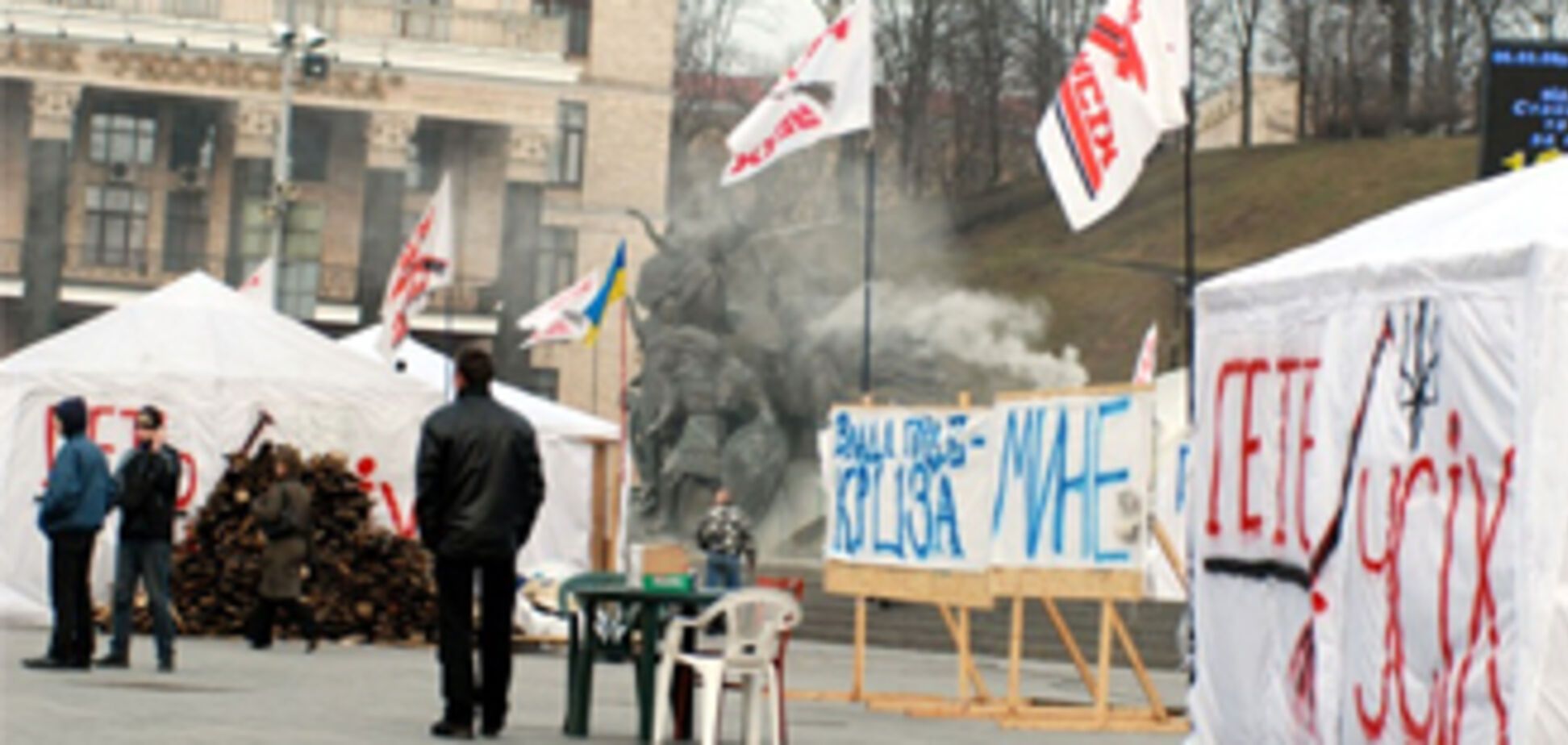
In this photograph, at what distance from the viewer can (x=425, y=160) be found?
82000 millimetres

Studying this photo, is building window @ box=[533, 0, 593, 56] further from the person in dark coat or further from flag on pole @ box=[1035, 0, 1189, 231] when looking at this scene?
flag on pole @ box=[1035, 0, 1189, 231]

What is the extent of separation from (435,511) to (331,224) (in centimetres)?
6560

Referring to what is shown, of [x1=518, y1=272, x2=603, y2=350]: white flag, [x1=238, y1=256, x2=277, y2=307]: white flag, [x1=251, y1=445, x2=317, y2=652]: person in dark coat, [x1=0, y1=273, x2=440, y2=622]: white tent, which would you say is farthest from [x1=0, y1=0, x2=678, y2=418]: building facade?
[x1=251, y1=445, x2=317, y2=652]: person in dark coat

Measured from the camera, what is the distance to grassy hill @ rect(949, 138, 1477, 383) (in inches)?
3152

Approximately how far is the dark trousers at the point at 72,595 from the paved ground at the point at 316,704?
1.06ft

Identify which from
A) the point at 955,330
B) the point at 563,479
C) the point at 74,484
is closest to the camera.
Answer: the point at 74,484

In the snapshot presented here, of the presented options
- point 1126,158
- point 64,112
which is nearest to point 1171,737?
point 1126,158

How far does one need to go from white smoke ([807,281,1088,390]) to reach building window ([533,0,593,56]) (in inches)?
429

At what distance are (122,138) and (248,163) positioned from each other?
308 cm

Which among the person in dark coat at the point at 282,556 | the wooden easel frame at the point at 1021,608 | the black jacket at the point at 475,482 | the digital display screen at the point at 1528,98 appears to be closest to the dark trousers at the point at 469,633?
the black jacket at the point at 475,482

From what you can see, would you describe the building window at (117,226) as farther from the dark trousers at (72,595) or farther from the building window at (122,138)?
the dark trousers at (72,595)

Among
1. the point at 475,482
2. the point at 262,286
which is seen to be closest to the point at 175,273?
the point at 262,286

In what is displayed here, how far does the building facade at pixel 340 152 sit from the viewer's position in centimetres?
7562

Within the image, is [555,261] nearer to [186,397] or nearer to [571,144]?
[571,144]
